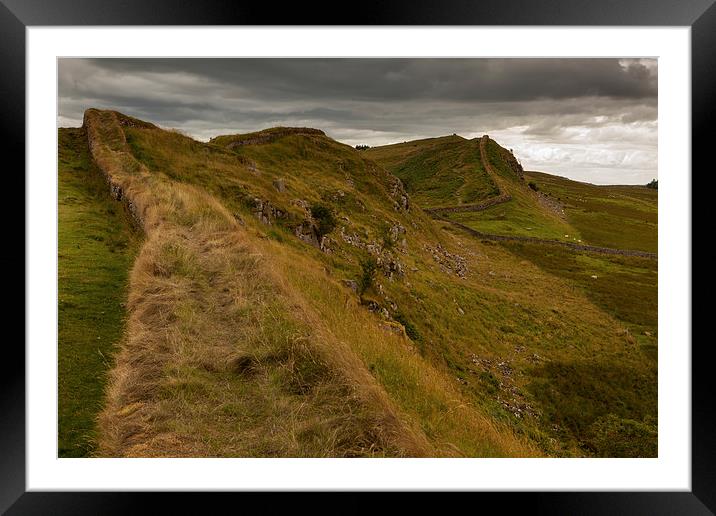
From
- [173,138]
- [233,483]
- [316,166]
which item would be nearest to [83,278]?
[233,483]

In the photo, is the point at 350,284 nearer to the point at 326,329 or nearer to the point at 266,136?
the point at 326,329

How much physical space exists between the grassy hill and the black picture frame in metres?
0.88

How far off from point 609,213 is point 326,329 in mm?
88501

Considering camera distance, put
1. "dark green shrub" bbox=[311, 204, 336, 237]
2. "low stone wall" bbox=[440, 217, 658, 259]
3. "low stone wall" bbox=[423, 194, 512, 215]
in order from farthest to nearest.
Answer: "low stone wall" bbox=[423, 194, 512, 215], "low stone wall" bbox=[440, 217, 658, 259], "dark green shrub" bbox=[311, 204, 336, 237]

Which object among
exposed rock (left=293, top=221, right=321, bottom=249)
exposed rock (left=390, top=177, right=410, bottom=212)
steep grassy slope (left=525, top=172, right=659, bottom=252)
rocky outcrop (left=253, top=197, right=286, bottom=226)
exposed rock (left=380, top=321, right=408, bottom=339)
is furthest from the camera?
steep grassy slope (left=525, top=172, right=659, bottom=252)

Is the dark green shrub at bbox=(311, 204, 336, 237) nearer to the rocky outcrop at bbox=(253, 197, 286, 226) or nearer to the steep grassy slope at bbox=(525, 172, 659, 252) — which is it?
the rocky outcrop at bbox=(253, 197, 286, 226)

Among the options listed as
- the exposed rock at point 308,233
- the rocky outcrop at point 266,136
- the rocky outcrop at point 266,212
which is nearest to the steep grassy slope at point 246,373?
the rocky outcrop at point 266,212

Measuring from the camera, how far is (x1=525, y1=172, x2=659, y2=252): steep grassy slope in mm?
64812

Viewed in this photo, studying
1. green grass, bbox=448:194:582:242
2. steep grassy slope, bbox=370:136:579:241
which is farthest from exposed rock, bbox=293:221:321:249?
steep grassy slope, bbox=370:136:579:241

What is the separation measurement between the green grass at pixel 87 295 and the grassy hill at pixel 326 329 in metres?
0.41

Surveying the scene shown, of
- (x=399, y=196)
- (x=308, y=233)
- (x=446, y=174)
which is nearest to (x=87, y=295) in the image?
(x=308, y=233)

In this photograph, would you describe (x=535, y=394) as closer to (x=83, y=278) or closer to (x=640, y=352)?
(x=640, y=352)

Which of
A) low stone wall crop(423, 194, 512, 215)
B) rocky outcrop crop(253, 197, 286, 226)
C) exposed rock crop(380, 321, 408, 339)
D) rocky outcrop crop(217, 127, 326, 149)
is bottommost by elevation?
exposed rock crop(380, 321, 408, 339)

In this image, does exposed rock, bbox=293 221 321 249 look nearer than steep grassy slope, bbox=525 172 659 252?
Yes
